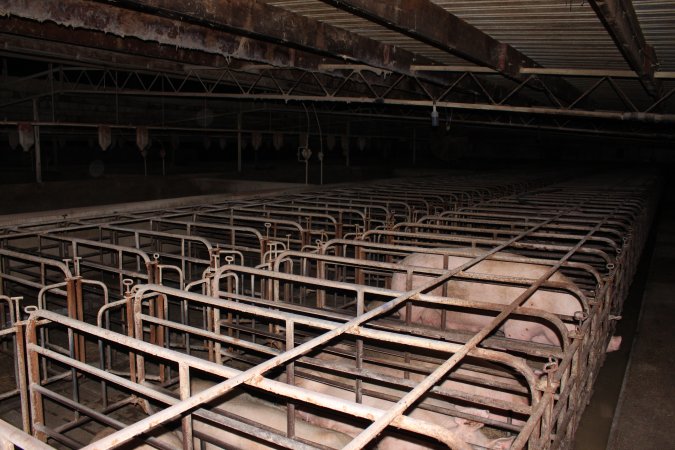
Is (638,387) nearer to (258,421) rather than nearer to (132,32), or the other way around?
(258,421)

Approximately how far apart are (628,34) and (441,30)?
2031 millimetres

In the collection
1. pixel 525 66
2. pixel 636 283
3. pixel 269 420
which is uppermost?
pixel 525 66

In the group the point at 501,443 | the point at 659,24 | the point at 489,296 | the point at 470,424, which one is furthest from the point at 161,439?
the point at 659,24

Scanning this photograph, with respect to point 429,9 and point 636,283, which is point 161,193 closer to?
point 429,9

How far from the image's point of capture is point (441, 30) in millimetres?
6684

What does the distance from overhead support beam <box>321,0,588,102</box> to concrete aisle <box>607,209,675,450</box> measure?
4441 millimetres

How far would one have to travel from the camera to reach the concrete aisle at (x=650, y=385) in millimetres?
5188

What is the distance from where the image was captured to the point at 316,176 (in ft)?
70.7

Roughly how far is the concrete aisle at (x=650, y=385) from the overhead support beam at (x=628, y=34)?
3.64 metres

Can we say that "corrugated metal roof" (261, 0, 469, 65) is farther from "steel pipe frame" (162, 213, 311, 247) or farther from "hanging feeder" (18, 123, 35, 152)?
"hanging feeder" (18, 123, 35, 152)

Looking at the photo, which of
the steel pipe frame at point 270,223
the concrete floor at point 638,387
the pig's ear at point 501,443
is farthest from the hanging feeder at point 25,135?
the concrete floor at point 638,387

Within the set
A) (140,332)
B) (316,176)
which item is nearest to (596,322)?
(140,332)

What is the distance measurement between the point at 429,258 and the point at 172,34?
16.4 feet

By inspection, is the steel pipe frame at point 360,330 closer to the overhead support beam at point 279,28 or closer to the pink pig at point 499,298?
the pink pig at point 499,298
